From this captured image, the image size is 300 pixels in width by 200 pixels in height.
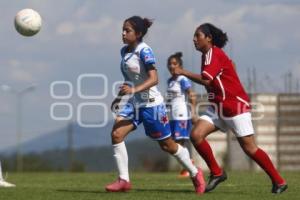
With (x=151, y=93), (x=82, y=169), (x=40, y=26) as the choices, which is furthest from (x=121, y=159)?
(x=82, y=169)

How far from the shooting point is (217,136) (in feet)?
146

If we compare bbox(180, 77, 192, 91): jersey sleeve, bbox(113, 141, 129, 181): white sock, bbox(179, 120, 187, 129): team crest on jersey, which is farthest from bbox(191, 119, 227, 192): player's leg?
bbox(179, 120, 187, 129): team crest on jersey

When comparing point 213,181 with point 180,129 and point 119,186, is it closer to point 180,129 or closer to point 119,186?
point 119,186

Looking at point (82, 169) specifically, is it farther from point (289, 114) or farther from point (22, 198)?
point (22, 198)

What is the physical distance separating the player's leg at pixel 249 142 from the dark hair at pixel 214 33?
103cm

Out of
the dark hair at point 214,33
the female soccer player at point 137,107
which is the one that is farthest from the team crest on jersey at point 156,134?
the dark hair at point 214,33

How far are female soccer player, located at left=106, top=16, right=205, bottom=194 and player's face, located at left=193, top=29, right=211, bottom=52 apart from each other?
0.60 m

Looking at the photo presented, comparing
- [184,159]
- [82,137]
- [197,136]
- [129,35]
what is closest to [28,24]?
[129,35]

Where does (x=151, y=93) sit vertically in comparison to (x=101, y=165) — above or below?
above

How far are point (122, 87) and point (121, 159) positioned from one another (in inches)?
46.3

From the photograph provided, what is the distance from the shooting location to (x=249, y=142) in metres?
11.5

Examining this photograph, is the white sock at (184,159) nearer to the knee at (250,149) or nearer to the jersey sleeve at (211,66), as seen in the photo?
the knee at (250,149)

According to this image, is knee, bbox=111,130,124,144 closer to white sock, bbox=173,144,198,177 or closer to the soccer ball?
white sock, bbox=173,144,198,177

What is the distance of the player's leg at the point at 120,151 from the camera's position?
11.8 m
